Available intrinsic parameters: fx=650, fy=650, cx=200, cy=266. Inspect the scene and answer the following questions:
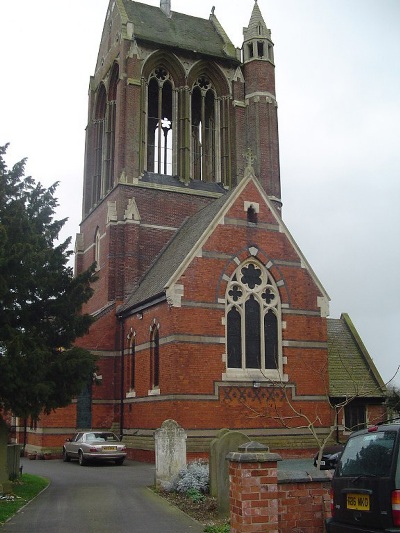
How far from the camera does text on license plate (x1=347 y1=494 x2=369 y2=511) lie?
7816 millimetres

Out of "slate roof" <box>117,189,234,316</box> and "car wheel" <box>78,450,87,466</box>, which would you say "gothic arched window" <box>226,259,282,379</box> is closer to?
"slate roof" <box>117,189,234,316</box>

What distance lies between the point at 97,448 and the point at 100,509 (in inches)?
382

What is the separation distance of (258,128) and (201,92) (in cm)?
392

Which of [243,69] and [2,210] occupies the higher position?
[243,69]

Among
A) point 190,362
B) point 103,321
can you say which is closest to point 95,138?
point 103,321

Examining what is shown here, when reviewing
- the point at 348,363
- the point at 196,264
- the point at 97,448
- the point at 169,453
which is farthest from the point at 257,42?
the point at 169,453

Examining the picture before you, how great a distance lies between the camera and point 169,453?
17.3m

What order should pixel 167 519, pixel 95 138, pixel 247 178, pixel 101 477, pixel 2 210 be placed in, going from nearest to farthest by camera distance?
pixel 167 519 < pixel 2 210 < pixel 101 477 < pixel 247 178 < pixel 95 138

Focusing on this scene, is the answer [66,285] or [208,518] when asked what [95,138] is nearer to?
[66,285]

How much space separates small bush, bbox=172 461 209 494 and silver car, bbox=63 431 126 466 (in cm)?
782

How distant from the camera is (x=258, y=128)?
3600 centimetres

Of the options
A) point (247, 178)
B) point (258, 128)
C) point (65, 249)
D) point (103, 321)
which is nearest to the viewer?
point (65, 249)

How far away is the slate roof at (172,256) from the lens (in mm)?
26672

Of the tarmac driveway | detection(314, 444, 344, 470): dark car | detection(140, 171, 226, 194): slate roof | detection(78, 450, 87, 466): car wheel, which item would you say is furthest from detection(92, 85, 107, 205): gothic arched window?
detection(314, 444, 344, 470): dark car
